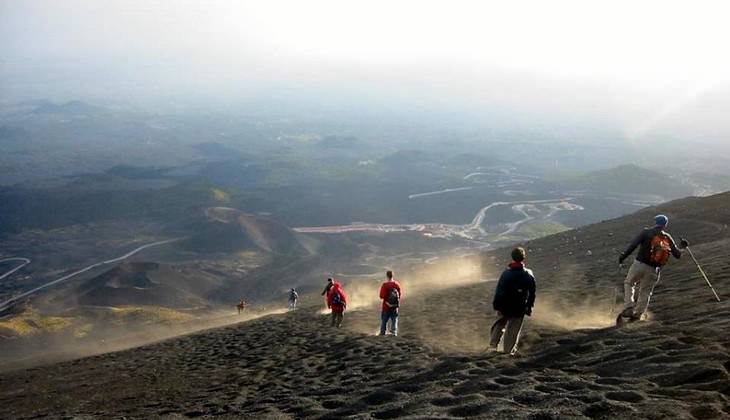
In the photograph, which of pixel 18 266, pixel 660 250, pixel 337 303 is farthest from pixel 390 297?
pixel 18 266

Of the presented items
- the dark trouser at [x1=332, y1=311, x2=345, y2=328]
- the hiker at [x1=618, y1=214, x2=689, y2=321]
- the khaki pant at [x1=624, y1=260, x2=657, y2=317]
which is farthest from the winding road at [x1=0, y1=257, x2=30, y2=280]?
the hiker at [x1=618, y1=214, x2=689, y2=321]

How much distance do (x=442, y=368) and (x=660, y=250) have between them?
17.4ft

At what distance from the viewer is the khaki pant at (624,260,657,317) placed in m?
11.5

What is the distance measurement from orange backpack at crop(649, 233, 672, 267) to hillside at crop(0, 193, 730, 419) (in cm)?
124

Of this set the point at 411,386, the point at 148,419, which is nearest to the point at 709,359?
the point at 411,386

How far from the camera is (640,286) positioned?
1189 centimetres

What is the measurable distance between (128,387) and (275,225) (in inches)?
3930

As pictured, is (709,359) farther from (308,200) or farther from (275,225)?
(308,200)

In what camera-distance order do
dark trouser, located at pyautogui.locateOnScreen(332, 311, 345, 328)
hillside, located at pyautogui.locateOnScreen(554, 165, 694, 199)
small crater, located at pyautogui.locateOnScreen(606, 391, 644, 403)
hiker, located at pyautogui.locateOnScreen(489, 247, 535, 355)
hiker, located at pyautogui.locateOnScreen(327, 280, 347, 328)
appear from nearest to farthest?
1. small crater, located at pyautogui.locateOnScreen(606, 391, 644, 403)
2. hiker, located at pyautogui.locateOnScreen(489, 247, 535, 355)
3. hiker, located at pyautogui.locateOnScreen(327, 280, 347, 328)
4. dark trouser, located at pyautogui.locateOnScreen(332, 311, 345, 328)
5. hillside, located at pyautogui.locateOnScreen(554, 165, 694, 199)

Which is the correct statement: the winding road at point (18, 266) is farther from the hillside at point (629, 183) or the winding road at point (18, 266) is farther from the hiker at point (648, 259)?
the hillside at point (629, 183)

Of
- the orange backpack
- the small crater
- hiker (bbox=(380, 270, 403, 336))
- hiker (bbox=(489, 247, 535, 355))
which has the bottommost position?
hiker (bbox=(380, 270, 403, 336))

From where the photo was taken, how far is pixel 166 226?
123m

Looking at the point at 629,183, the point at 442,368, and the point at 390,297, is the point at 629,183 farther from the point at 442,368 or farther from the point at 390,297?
the point at 442,368

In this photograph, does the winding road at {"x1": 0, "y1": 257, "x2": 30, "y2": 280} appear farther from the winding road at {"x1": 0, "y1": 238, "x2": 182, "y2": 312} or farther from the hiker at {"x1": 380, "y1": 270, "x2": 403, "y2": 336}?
the hiker at {"x1": 380, "y1": 270, "x2": 403, "y2": 336}
